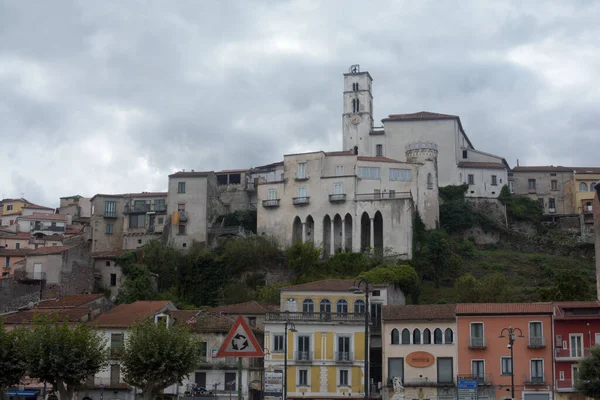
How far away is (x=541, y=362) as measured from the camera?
63281 millimetres

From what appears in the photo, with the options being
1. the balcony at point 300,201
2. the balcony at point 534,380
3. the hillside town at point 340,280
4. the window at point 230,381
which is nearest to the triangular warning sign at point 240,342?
the hillside town at point 340,280

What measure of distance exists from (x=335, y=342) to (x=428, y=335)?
701 centimetres

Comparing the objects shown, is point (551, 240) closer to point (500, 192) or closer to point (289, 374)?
point (500, 192)

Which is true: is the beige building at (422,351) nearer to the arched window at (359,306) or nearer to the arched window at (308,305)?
the arched window at (359,306)

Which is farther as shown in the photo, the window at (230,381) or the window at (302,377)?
the window at (230,381)

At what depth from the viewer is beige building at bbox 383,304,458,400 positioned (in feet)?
212

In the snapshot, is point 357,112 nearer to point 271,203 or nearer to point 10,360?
point 271,203

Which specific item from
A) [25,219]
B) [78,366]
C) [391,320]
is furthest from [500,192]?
[78,366]

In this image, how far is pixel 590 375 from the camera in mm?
52781

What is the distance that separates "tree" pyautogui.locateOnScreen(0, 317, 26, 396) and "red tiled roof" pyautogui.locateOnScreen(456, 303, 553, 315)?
29.1m

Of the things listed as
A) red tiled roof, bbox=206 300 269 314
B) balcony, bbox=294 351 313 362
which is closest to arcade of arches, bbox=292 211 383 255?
red tiled roof, bbox=206 300 269 314

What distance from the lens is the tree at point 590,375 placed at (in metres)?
52.2

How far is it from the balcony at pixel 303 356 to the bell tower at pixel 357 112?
5167 cm

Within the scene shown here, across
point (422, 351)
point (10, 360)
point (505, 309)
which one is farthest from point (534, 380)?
point (10, 360)
